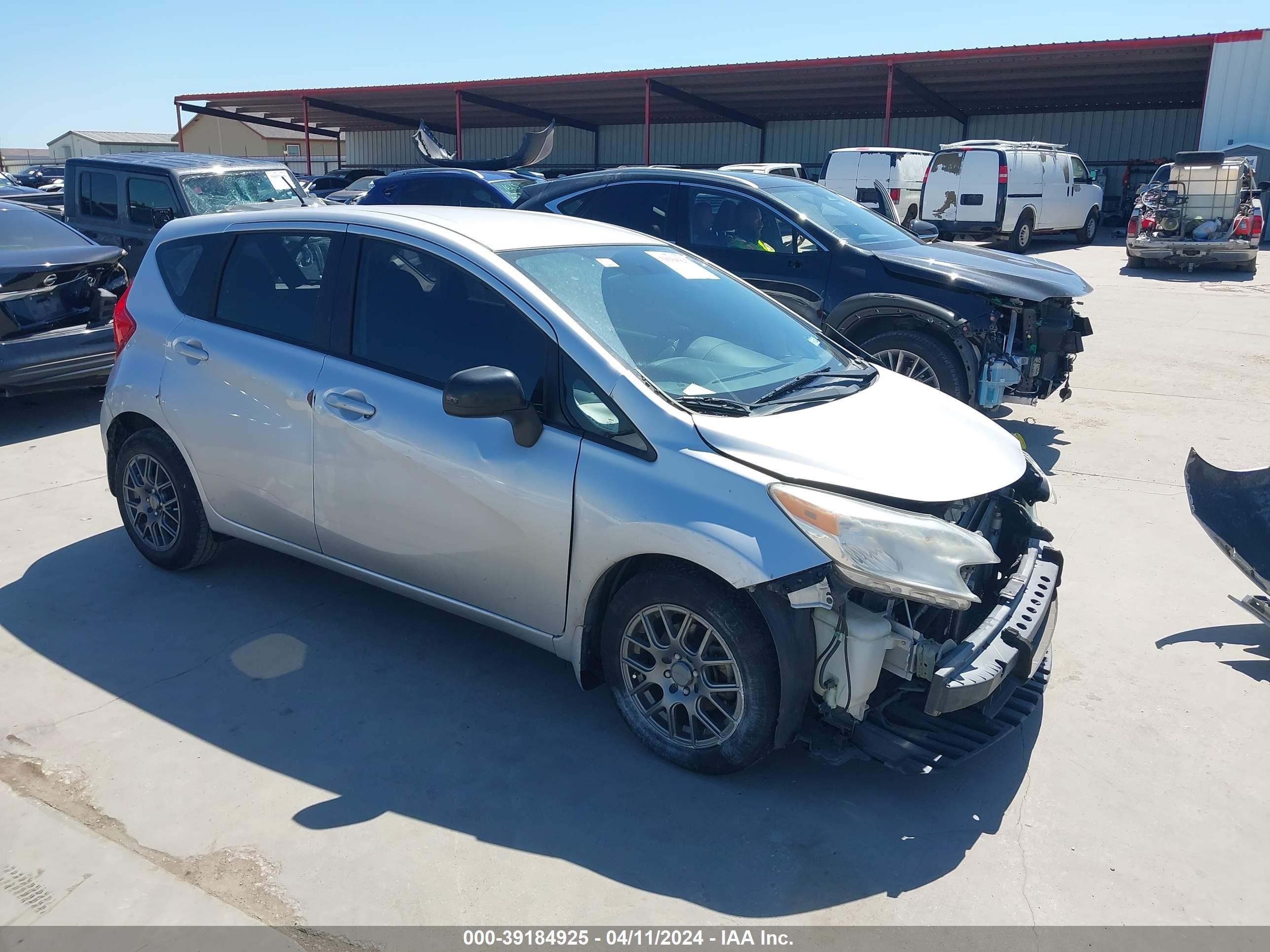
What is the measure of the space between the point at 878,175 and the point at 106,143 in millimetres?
60051

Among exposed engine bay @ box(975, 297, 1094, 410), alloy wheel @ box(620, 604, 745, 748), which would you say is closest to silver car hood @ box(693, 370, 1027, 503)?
alloy wheel @ box(620, 604, 745, 748)

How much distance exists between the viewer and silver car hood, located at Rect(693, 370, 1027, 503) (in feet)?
10.7

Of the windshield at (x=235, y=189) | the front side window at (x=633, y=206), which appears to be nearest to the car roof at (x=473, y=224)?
the front side window at (x=633, y=206)

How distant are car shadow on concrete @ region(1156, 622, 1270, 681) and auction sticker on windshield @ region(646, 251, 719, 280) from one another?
8.32ft

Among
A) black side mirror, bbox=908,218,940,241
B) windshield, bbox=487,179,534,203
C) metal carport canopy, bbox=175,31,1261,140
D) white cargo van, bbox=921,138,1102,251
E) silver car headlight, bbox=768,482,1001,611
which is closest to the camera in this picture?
silver car headlight, bbox=768,482,1001,611

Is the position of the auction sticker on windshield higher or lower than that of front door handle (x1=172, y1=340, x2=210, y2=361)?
higher

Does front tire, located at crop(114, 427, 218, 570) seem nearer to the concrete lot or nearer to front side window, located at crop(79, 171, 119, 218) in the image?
the concrete lot

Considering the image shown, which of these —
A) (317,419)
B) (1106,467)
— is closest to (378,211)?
(317,419)

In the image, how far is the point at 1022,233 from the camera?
21031mm

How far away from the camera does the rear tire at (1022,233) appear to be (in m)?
20.8

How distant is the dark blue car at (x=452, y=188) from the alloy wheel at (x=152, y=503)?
24.2 feet

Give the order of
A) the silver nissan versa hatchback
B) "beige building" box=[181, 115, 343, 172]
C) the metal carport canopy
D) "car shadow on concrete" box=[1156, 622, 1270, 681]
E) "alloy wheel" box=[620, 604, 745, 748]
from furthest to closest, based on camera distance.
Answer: "beige building" box=[181, 115, 343, 172], the metal carport canopy, "car shadow on concrete" box=[1156, 622, 1270, 681], "alloy wheel" box=[620, 604, 745, 748], the silver nissan versa hatchback

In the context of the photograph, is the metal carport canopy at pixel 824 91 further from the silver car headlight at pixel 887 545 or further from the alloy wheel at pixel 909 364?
the silver car headlight at pixel 887 545

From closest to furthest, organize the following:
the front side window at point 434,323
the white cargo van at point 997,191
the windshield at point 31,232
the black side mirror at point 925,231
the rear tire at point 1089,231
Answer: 1. the front side window at point 434,323
2. the windshield at point 31,232
3. the black side mirror at point 925,231
4. the white cargo van at point 997,191
5. the rear tire at point 1089,231
